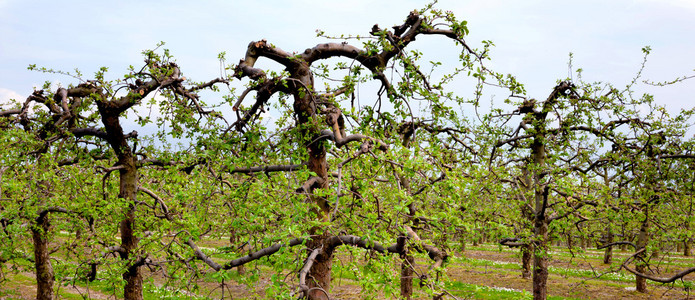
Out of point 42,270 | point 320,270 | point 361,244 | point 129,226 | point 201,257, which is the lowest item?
point 42,270

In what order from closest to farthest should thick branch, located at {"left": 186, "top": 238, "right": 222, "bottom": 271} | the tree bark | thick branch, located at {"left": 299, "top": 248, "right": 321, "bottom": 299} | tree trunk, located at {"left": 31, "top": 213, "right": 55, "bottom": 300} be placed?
thick branch, located at {"left": 299, "top": 248, "right": 321, "bottom": 299}
thick branch, located at {"left": 186, "top": 238, "right": 222, "bottom": 271}
the tree bark
tree trunk, located at {"left": 31, "top": 213, "right": 55, "bottom": 300}

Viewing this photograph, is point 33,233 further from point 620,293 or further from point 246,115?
point 620,293

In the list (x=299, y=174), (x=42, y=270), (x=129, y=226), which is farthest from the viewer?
(x=42, y=270)

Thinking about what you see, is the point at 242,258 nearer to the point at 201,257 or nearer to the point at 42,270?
the point at 201,257

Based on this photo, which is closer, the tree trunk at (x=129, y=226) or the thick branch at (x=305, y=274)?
the thick branch at (x=305, y=274)

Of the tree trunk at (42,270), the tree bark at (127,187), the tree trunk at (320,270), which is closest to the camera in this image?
the tree trunk at (320,270)

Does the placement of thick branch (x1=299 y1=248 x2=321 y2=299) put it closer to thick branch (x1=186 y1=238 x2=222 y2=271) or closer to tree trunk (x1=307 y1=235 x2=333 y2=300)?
tree trunk (x1=307 y1=235 x2=333 y2=300)

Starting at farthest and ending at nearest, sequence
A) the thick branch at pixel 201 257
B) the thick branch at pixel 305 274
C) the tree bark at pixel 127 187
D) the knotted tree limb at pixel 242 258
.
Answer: the tree bark at pixel 127 187, the thick branch at pixel 201 257, the knotted tree limb at pixel 242 258, the thick branch at pixel 305 274

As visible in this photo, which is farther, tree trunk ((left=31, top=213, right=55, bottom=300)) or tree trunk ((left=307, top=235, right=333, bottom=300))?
tree trunk ((left=31, top=213, right=55, bottom=300))

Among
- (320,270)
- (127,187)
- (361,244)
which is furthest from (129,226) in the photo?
(361,244)

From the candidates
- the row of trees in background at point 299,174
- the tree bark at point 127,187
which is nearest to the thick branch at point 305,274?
the row of trees in background at point 299,174

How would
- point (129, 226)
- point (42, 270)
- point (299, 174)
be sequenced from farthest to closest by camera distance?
1. point (42, 270)
2. point (129, 226)
3. point (299, 174)

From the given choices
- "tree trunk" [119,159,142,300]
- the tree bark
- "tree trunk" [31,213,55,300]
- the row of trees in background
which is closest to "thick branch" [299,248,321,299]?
the row of trees in background

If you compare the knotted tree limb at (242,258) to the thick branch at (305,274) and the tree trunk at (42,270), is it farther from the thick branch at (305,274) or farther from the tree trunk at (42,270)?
the tree trunk at (42,270)
